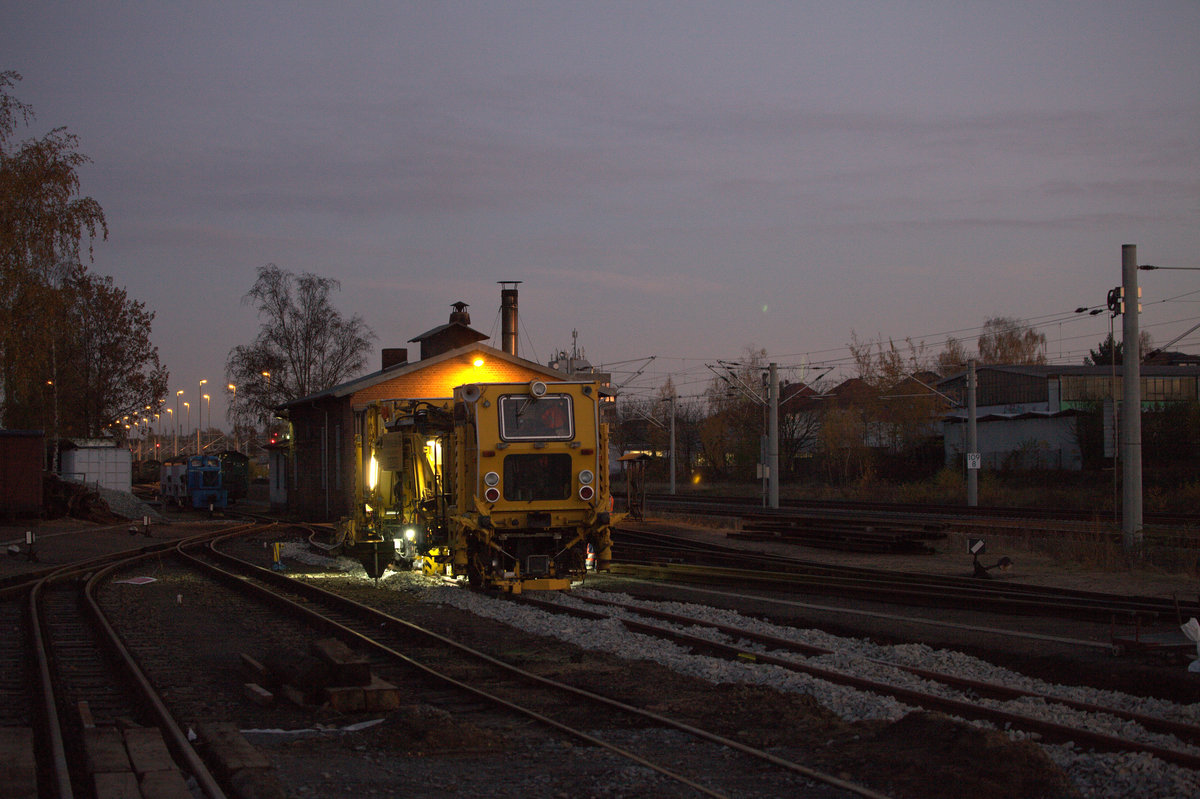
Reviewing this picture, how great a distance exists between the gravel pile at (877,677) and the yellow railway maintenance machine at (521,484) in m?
0.70

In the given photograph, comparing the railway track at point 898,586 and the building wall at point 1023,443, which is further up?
the building wall at point 1023,443

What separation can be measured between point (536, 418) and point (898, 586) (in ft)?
20.5

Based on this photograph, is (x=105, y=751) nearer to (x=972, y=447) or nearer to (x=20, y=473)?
(x=20, y=473)

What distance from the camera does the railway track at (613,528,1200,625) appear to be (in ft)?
42.4

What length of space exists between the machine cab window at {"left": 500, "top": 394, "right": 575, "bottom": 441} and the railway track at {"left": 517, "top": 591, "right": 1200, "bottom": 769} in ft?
9.94

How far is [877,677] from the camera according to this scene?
9.33m

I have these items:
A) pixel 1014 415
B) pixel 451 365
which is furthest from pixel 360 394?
pixel 1014 415

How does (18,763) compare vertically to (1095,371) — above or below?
below

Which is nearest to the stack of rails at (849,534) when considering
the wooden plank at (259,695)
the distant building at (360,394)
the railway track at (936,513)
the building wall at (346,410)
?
the railway track at (936,513)

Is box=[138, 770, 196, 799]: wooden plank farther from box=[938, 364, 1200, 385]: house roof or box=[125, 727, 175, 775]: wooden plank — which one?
box=[938, 364, 1200, 385]: house roof

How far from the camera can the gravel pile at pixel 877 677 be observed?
6316 millimetres

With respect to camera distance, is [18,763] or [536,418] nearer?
[18,763]

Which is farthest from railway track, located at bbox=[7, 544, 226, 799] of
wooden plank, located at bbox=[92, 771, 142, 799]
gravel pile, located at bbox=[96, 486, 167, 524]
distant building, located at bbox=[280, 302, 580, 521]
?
gravel pile, located at bbox=[96, 486, 167, 524]

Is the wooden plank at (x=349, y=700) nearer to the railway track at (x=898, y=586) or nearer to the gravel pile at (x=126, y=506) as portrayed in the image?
the railway track at (x=898, y=586)
